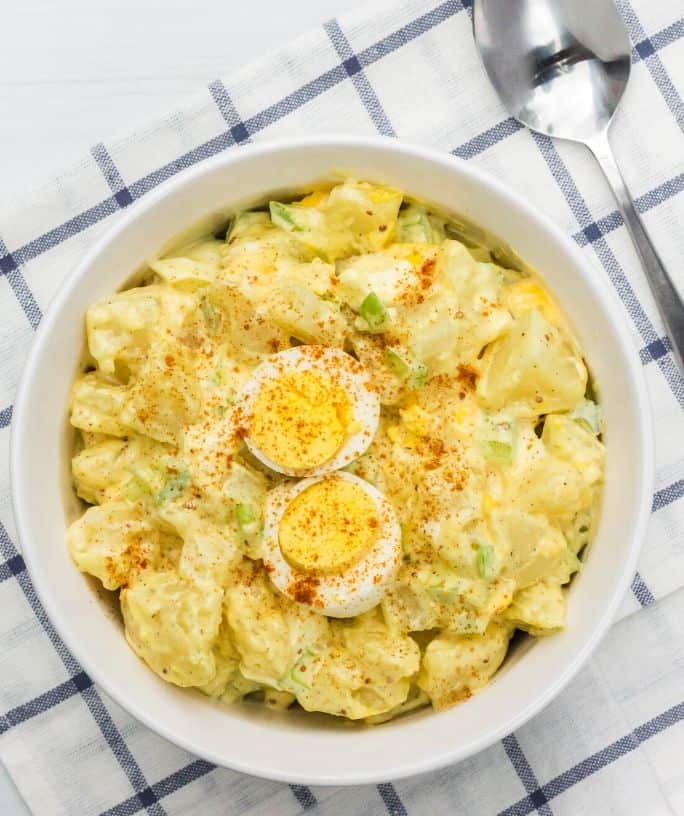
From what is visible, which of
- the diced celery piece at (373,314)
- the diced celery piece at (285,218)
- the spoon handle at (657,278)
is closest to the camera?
the diced celery piece at (373,314)

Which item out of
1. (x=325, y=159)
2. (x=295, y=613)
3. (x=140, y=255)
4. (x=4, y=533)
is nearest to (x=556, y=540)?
(x=295, y=613)

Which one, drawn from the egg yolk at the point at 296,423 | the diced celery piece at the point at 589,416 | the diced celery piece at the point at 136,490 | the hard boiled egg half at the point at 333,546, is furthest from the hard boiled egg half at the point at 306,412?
the diced celery piece at the point at 589,416

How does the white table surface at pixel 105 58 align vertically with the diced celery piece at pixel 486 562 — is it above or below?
above

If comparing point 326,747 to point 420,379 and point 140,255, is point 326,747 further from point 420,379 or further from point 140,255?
point 140,255

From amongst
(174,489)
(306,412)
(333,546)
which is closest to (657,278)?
(306,412)

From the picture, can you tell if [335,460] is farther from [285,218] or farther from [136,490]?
[285,218]

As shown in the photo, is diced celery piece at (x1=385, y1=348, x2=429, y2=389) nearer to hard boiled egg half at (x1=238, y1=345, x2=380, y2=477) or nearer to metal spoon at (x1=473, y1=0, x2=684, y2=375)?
hard boiled egg half at (x1=238, y1=345, x2=380, y2=477)

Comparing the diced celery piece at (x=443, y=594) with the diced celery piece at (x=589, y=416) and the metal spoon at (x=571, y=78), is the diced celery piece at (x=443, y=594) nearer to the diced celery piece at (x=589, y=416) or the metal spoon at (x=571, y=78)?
the diced celery piece at (x=589, y=416)

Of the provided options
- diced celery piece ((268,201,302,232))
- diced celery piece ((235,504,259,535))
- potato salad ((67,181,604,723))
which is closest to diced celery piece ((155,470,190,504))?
potato salad ((67,181,604,723))
